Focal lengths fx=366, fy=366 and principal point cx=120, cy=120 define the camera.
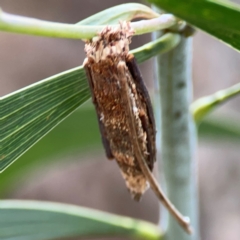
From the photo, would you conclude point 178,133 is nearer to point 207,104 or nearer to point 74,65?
point 207,104

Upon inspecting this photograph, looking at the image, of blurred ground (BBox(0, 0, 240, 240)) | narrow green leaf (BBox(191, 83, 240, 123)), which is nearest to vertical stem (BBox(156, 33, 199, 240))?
narrow green leaf (BBox(191, 83, 240, 123))

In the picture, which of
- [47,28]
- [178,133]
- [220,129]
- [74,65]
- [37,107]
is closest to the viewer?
[47,28]

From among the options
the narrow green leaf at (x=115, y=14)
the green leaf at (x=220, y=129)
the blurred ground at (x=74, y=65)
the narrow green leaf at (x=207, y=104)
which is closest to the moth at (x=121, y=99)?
the narrow green leaf at (x=115, y=14)

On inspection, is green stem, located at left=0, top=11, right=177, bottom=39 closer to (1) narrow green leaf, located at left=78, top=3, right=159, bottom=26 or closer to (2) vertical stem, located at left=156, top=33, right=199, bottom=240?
(1) narrow green leaf, located at left=78, top=3, right=159, bottom=26

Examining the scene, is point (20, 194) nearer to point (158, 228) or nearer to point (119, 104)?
point (158, 228)

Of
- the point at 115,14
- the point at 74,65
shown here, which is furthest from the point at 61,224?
the point at 74,65

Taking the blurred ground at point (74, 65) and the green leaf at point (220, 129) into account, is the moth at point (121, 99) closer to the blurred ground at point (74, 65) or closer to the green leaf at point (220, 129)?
the green leaf at point (220, 129)

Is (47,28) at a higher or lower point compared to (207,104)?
higher
